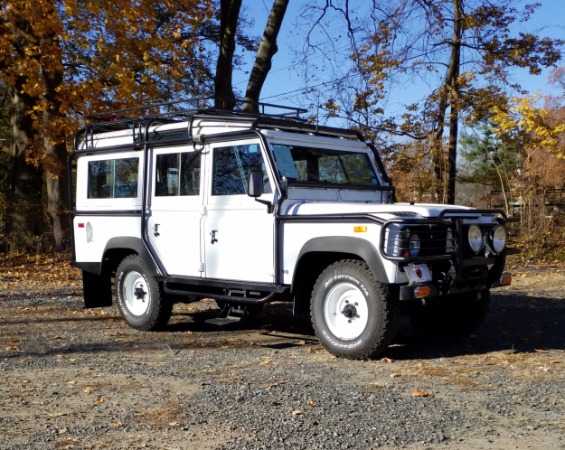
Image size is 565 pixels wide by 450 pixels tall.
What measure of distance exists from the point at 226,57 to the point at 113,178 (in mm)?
9521

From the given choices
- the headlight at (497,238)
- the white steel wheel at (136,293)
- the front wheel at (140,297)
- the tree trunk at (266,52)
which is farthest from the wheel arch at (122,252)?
the tree trunk at (266,52)

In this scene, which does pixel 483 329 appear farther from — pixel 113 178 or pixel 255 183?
pixel 113 178

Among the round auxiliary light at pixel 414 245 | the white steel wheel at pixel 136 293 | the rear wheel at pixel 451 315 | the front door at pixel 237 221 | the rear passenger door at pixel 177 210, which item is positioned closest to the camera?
the round auxiliary light at pixel 414 245

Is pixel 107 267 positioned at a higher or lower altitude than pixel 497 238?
lower

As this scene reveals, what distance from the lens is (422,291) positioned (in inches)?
259

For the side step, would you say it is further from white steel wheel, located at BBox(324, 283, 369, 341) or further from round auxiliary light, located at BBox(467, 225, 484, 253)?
round auxiliary light, located at BBox(467, 225, 484, 253)

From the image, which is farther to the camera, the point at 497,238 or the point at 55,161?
the point at 55,161

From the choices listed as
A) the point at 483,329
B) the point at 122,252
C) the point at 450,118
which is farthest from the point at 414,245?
the point at 450,118

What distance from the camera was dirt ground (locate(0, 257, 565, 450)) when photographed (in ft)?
15.5

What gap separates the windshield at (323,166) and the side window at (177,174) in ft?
3.77

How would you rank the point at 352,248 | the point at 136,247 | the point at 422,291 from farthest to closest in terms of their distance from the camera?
the point at 136,247, the point at 352,248, the point at 422,291

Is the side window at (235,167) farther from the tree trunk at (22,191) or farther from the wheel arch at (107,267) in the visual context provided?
the tree trunk at (22,191)

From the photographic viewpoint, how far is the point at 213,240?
26.7 ft

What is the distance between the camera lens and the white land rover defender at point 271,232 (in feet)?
22.3
